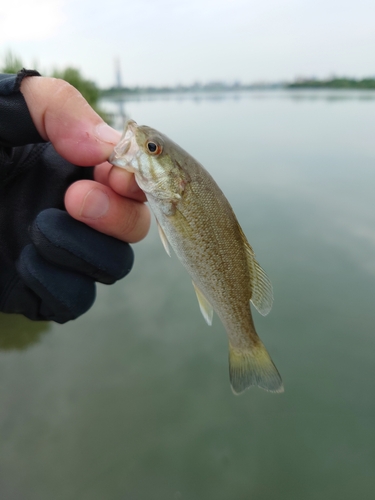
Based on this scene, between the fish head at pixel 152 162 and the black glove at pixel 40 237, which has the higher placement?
the fish head at pixel 152 162

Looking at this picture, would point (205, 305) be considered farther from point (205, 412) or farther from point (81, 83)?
point (81, 83)

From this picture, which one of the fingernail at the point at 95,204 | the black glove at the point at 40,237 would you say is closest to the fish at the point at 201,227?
the fingernail at the point at 95,204

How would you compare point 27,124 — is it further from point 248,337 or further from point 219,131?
point 219,131

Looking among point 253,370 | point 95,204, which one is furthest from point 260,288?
point 95,204

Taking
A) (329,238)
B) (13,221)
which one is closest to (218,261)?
(13,221)

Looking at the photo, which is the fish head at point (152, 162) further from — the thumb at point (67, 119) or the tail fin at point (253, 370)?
the tail fin at point (253, 370)
